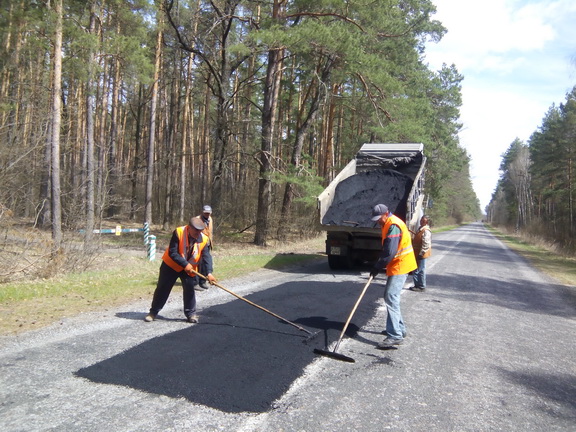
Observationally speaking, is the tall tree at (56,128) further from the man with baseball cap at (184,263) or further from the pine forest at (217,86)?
the man with baseball cap at (184,263)

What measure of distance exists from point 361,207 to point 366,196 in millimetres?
471

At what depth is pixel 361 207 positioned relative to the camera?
37.1ft

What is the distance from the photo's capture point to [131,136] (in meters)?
38.0

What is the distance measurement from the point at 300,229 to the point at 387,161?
297 inches

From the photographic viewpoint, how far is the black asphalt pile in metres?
11.1

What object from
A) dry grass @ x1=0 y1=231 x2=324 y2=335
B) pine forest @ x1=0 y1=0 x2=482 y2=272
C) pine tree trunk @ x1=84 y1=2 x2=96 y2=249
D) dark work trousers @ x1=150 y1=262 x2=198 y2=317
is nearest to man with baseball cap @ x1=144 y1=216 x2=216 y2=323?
dark work trousers @ x1=150 y1=262 x2=198 y2=317

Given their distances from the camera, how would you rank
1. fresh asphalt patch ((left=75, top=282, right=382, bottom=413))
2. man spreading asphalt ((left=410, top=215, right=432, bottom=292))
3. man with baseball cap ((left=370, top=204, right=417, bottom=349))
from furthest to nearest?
man spreading asphalt ((left=410, top=215, right=432, bottom=292)), man with baseball cap ((left=370, top=204, right=417, bottom=349)), fresh asphalt patch ((left=75, top=282, right=382, bottom=413))

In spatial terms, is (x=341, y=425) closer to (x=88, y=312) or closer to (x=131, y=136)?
(x=88, y=312)

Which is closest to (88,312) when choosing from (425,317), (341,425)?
(341,425)

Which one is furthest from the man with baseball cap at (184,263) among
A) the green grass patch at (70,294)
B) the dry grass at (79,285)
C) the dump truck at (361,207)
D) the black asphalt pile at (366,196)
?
the black asphalt pile at (366,196)

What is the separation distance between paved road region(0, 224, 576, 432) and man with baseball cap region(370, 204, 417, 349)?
238mm

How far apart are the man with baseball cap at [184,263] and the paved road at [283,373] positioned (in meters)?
0.27

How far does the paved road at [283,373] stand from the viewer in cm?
339

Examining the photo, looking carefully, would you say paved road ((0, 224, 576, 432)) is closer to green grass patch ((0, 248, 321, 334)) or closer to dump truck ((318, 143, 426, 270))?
green grass patch ((0, 248, 321, 334))
